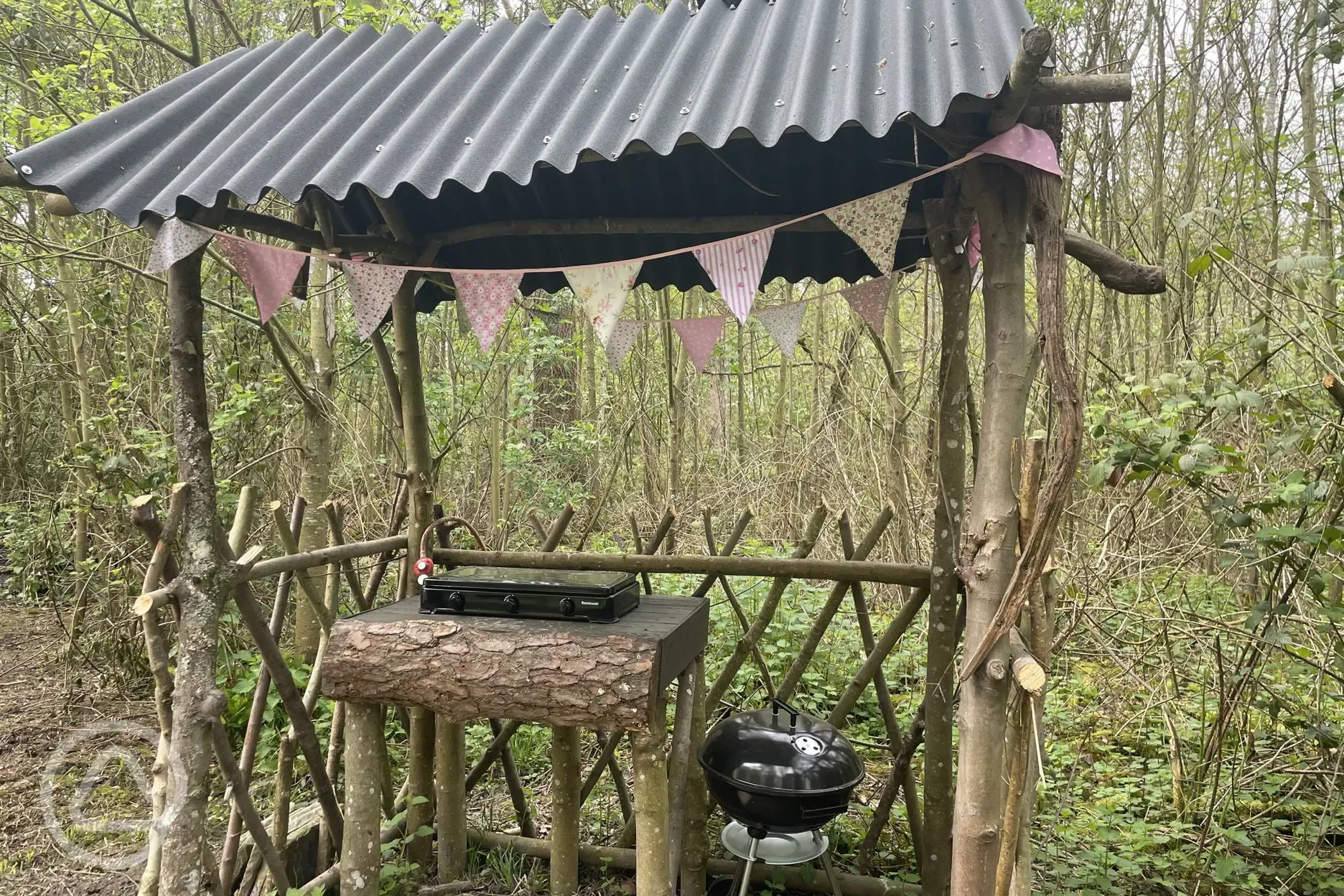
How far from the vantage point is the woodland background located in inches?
107

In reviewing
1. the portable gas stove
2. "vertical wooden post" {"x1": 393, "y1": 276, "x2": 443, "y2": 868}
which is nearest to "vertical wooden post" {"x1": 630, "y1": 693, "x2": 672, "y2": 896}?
the portable gas stove

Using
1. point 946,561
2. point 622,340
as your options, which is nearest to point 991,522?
point 946,561

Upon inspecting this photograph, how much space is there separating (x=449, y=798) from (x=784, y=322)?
7.63 feet

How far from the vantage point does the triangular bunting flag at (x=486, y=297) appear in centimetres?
243

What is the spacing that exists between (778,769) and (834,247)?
210cm

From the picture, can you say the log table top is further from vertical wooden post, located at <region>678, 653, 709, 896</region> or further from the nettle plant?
the nettle plant

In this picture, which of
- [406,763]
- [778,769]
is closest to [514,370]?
[406,763]

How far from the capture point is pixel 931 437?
5.07m

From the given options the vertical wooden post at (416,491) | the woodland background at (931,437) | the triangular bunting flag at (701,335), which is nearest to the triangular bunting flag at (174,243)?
the vertical wooden post at (416,491)

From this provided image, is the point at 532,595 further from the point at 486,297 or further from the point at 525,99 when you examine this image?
the point at 525,99

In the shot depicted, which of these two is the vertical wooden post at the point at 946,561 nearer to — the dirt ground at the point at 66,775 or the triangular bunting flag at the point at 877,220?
the triangular bunting flag at the point at 877,220

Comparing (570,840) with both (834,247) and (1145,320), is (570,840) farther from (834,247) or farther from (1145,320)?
(1145,320)

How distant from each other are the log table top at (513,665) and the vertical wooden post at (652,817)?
6.7 inches

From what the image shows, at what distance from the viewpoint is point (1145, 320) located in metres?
6.02
